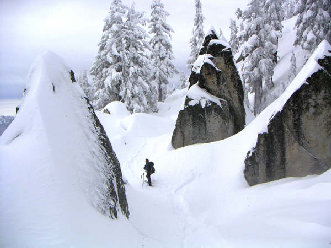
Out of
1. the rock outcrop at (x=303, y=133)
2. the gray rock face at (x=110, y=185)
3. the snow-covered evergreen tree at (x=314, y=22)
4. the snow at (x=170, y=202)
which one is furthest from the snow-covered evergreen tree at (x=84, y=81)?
the rock outcrop at (x=303, y=133)

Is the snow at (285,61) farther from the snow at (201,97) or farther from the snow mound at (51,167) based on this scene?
the snow mound at (51,167)

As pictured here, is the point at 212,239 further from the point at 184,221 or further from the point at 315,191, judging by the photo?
the point at 315,191

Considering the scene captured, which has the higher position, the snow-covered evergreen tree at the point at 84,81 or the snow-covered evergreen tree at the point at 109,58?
the snow-covered evergreen tree at the point at 84,81

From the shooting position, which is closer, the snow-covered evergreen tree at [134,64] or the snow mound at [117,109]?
the snow mound at [117,109]

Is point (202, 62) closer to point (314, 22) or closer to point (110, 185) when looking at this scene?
point (314, 22)

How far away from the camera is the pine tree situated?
104 feet

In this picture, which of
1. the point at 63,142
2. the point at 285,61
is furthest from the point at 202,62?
the point at 285,61

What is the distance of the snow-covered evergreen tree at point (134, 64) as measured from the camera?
27.2m

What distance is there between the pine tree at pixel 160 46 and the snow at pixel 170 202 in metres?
20.6

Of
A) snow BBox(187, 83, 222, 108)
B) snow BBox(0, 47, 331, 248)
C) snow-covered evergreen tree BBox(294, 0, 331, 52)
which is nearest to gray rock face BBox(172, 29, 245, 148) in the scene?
snow BBox(187, 83, 222, 108)

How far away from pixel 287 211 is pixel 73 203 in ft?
18.4

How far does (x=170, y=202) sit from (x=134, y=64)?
21182mm

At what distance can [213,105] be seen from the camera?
15.5m

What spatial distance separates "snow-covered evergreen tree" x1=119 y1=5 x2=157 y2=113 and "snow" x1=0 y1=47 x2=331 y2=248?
583 inches
